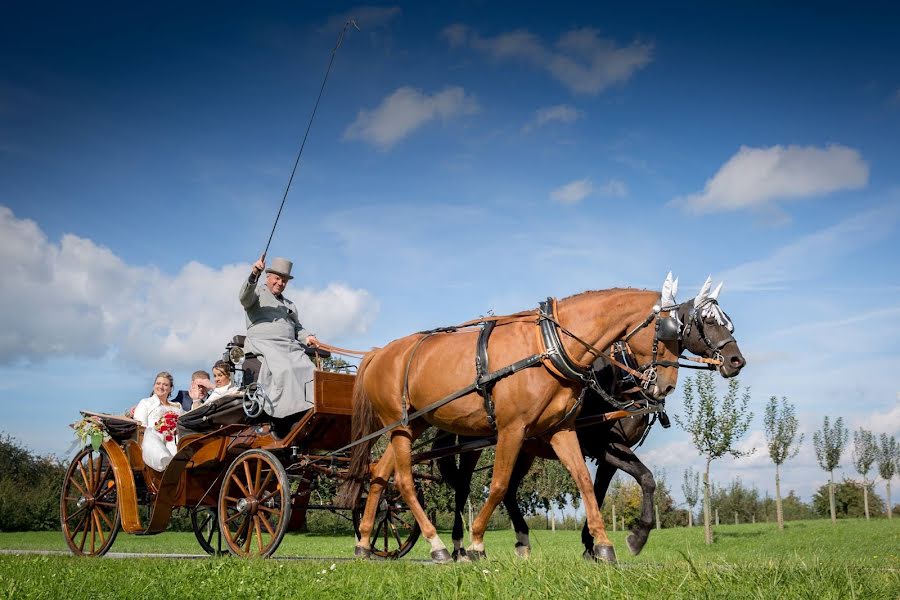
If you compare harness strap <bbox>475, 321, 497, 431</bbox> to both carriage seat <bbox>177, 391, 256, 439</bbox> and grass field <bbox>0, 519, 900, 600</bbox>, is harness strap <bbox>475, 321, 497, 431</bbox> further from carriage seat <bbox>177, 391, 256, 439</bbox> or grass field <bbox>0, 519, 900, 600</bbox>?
carriage seat <bbox>177, 391, 256, 439</bbox>

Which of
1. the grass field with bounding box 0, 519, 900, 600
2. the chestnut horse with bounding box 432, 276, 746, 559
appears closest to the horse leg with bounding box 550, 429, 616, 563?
the grass field with bounding box 0, 519, 900, 600

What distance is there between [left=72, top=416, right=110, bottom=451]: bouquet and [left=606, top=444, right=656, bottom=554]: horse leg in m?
6.42

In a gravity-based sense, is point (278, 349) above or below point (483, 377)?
above

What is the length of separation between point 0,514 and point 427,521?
23260 millimetres

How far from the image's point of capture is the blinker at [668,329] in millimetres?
6648

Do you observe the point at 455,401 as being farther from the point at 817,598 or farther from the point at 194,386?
the point at 194,386

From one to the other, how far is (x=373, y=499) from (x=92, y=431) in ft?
14.1

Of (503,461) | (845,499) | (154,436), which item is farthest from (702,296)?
(845,499)

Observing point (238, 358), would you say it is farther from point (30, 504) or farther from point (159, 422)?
point (30, 504)

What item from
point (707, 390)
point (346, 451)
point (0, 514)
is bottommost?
point (0, 514)

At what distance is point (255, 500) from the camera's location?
27.0 ft

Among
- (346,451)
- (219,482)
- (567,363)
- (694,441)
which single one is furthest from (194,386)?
(694,441)

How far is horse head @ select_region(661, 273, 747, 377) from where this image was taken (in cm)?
658

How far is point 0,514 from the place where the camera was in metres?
25.3
